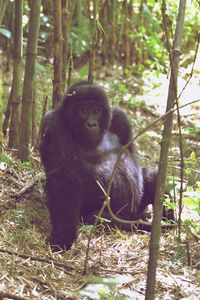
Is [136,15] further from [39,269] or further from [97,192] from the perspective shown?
[39,269]

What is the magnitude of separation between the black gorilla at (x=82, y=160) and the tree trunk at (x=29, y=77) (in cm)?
41

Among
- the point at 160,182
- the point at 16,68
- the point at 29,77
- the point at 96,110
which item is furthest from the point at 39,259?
the point at 16,68

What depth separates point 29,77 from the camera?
4.01m

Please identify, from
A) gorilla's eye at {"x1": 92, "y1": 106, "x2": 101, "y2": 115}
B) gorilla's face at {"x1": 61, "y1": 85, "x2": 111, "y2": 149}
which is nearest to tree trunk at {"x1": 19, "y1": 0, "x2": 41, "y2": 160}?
gorilla's face at {"x1": 61, "y1": 85, "x2": 111, "y2": 149}

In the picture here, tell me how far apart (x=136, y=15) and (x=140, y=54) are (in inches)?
24.9

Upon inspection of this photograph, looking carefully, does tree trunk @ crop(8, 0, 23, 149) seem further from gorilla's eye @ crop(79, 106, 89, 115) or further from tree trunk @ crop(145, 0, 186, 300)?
tree trunk @ crop(145, 0, 186, 300)

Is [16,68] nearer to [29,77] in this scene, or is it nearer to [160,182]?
[29,77]

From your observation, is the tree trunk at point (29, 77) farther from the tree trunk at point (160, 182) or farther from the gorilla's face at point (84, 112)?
the tree trunk at point (160, 182)

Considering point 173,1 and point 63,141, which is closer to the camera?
point 63,141

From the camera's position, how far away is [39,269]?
2.34m

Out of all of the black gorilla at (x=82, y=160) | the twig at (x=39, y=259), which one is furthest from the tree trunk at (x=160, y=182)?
the black gorilla at (x=82, y=160)

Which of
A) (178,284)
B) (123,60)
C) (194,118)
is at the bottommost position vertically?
(178,284)

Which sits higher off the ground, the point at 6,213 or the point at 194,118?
the point at 194,118

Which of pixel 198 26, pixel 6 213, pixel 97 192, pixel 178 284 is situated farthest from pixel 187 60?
pixel 178 284
